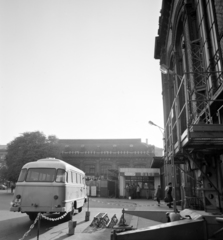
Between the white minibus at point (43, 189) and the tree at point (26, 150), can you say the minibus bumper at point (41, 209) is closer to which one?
the white minibus at point (43, 189)

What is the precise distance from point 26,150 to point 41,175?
34.6 m

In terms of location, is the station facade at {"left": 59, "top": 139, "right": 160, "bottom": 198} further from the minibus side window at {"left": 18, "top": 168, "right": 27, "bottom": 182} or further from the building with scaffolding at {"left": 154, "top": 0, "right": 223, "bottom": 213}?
the building with scaffolding at {"left": 154, "top": 0, "right": 223, "bottom": 213}

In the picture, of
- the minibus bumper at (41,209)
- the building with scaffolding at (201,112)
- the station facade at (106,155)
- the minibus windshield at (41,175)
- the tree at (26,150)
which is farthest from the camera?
the station facade at (106,155)

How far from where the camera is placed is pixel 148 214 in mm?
8078

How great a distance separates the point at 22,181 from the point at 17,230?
2175 mm

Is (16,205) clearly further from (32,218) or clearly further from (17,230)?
(32,218)

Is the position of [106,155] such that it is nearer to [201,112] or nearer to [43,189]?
[43,189]

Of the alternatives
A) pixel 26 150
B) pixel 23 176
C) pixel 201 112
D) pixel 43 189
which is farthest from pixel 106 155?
pixel 201 112

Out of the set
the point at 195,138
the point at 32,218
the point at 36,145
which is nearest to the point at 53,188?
the point at 32,218

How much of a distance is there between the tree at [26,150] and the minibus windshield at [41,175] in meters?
33.2

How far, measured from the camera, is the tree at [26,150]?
42156 mm

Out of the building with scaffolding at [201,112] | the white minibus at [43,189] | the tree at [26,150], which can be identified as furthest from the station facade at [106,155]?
the building with scaffolding at [201,112]

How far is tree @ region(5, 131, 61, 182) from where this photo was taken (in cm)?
4216

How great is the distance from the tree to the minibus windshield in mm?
33211
